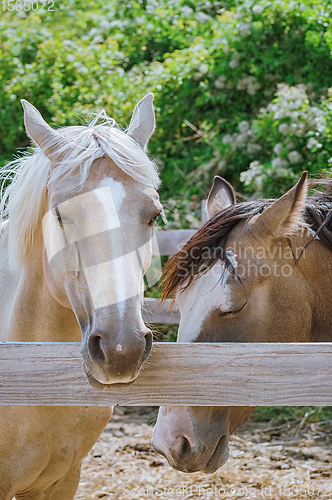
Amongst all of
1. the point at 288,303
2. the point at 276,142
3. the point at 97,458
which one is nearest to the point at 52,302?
the point at 288,303

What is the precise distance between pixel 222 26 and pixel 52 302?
169 inches

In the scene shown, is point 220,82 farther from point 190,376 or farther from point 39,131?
point 190,376

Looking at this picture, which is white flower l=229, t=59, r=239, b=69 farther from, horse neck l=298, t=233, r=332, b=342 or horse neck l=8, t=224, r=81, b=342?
→ horse neck l=8, t=224, r=81, b=342

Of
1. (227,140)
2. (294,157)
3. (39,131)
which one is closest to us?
(39,131)

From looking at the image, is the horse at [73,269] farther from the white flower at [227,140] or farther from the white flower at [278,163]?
the white flower at [227,140]

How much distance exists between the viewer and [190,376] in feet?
4.82

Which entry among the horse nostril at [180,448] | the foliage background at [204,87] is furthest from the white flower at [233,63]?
the horse nostril at [180,448]

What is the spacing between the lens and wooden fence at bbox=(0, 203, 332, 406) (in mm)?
1454

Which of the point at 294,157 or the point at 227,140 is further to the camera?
the point at 227,140

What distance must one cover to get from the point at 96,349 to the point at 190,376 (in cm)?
28

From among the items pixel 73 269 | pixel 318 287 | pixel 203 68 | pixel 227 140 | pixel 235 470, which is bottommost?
pixel 235 470

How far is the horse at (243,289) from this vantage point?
6.02ft

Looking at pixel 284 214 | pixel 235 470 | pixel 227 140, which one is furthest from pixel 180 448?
pixel 227 140

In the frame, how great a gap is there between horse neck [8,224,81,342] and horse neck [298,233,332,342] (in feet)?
3.08
